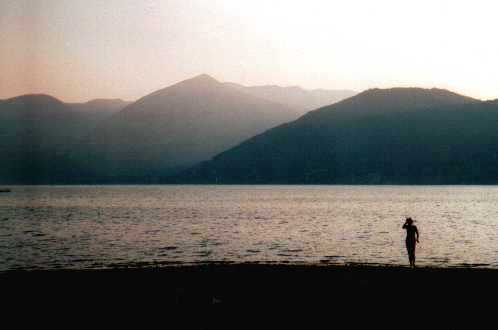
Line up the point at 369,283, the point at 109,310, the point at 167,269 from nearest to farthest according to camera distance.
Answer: the point at 109,310 → the point at 369,283 → the point at 167,269

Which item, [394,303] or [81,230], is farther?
[81,230]

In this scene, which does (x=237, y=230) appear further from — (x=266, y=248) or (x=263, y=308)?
(x=263, y=308)

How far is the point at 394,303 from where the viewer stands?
21.1 meters

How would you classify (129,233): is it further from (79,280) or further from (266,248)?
(79,280)

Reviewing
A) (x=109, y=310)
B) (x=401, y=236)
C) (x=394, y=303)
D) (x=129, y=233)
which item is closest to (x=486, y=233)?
(x=401, y=236)

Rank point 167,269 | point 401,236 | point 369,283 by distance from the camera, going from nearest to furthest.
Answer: point 369,283 → point 167,269 → point 401,236

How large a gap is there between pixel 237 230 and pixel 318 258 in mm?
29768

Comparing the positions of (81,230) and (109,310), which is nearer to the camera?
(109,310)

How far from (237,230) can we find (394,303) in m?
53.6

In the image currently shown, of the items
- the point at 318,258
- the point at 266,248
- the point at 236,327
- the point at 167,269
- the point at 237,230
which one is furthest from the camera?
the point at 237,230

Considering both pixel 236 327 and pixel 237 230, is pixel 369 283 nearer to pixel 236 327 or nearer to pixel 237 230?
pixel 236 327

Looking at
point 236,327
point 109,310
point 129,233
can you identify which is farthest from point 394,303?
point 129,233

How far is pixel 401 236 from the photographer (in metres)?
65.9

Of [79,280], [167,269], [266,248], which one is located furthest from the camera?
[266,248]
